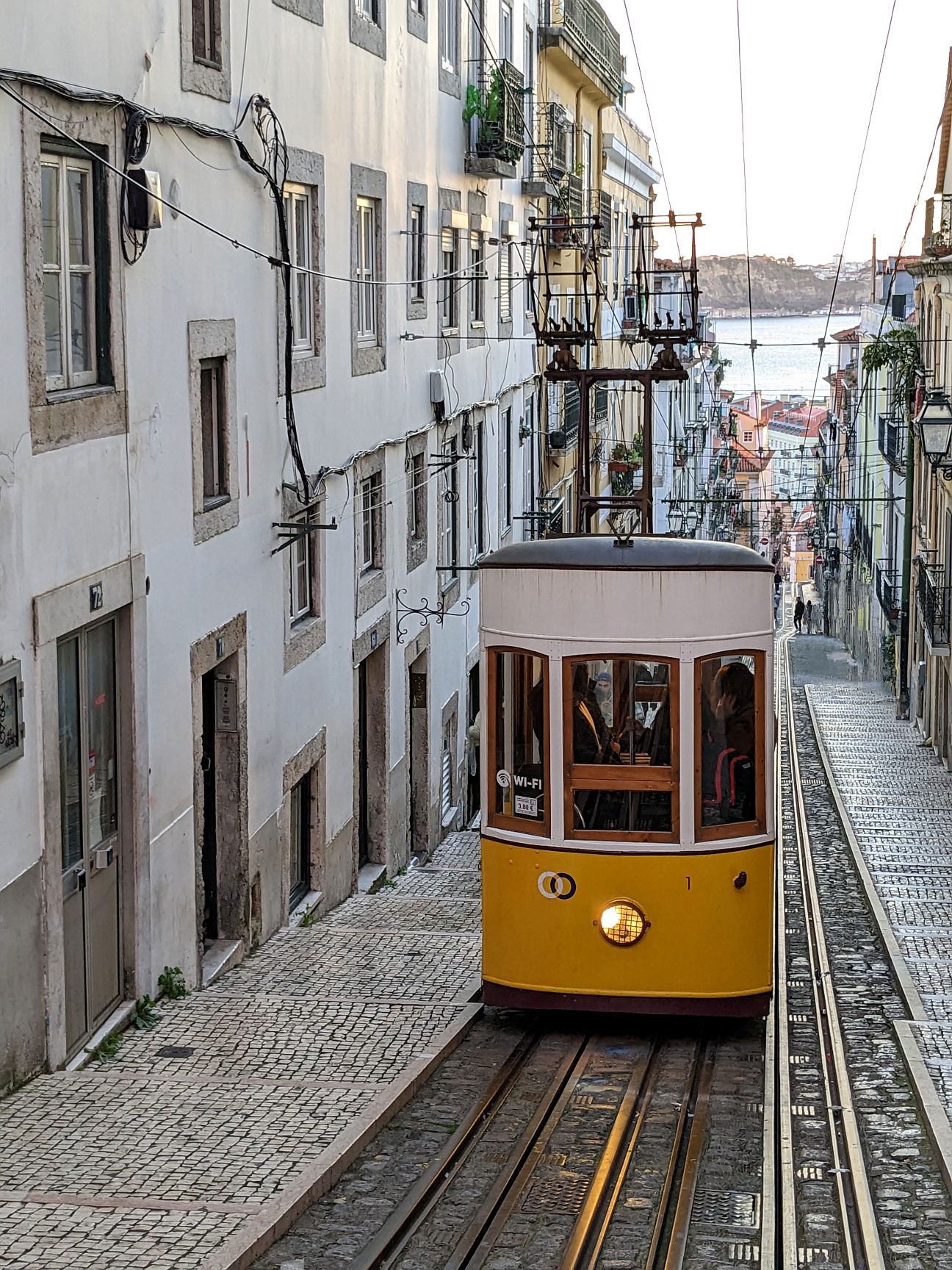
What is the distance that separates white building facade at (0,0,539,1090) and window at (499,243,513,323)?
4.88 m

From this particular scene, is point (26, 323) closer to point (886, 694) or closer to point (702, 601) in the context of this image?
point (702, 601)

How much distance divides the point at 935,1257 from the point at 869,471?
49.3 meters

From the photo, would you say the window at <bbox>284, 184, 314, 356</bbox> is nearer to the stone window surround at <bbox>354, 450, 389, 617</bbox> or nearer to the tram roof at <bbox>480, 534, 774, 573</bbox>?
the stone window surround at <bbox>354, 450, 389, 617</bbox>

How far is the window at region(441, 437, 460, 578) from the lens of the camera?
1981 centimetres

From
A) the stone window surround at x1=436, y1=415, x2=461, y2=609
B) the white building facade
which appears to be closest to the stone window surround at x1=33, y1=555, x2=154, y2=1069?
the white building facade

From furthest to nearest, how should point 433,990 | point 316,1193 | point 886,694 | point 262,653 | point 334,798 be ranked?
1. point 886,694
2. point 334,798
3. point 262,653
4. point 433,990
5. point 316,1193

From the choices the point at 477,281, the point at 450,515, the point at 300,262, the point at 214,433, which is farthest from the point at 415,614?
the point at 214,433

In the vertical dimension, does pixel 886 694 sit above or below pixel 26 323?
below

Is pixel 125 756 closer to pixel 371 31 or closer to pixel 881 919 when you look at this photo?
pixel 881 919

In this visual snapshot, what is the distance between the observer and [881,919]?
13.8 meters

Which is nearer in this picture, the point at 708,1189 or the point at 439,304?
the point at 708,1189

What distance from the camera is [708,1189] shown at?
730cm

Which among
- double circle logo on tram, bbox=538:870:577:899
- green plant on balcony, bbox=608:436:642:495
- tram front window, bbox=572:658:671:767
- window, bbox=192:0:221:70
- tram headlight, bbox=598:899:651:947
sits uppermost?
window, bbox=192:0:221:70

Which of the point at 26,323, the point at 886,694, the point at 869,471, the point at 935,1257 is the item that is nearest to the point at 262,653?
the point at 26,323
